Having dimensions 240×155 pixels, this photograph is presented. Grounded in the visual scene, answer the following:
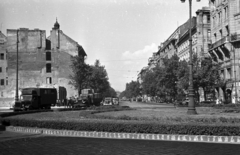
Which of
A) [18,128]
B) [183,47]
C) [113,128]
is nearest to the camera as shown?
[113,128]

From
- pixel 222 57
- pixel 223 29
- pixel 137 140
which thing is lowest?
pixel 137 140

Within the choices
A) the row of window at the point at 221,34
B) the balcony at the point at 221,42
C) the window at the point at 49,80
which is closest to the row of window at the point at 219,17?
the row of window at the point at 221,34

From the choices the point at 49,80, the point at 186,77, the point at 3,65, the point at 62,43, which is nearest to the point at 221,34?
the point at 186,77

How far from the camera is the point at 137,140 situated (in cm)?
1202

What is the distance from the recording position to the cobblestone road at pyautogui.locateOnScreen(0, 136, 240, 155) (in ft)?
30.1

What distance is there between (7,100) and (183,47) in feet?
153

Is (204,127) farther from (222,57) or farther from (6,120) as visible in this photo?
(222,57)

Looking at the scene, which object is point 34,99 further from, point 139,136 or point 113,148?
point 113,148

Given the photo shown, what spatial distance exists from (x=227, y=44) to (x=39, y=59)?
4041 centimetres

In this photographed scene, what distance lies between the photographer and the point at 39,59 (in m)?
68.7

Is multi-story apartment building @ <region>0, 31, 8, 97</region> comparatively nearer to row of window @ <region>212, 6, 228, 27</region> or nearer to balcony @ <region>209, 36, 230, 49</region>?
balcony @ <region>209, 36, 230, 49</region>

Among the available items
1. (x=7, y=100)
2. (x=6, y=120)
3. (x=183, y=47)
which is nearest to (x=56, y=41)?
(x=7, y=100)

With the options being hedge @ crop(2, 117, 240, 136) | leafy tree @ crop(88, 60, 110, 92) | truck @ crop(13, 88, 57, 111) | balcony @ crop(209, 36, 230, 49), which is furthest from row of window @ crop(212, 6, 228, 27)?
hedge @ crop(2, 117, 240, 136)

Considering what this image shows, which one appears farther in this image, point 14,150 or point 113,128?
point 113,128
